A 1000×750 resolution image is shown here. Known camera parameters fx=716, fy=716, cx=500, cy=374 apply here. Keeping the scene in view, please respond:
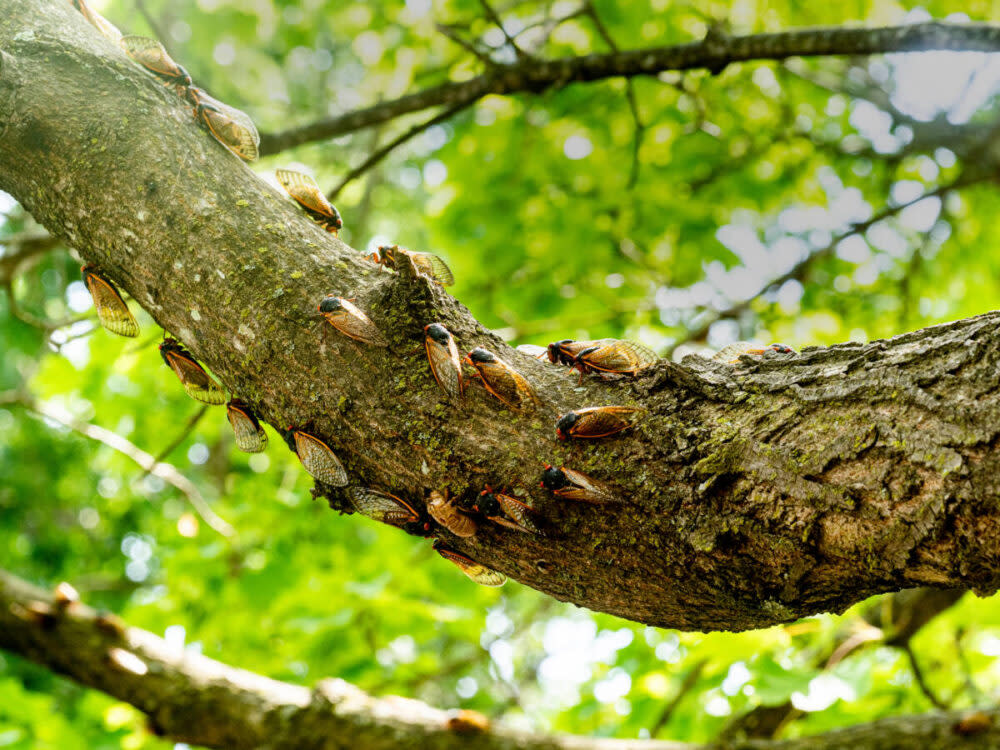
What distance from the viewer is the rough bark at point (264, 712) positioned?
3.53 metres

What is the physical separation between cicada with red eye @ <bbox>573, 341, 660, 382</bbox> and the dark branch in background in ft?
9.02

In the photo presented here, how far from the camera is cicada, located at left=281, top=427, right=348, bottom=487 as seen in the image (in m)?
1.82

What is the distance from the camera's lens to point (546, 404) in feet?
5.89

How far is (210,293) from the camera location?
1.92 meters

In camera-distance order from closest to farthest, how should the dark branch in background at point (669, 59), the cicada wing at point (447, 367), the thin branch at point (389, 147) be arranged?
the cicada wing at point (447, 367)
the dark branch in background at point (669, 59)
the thin branch at point (389, 147)

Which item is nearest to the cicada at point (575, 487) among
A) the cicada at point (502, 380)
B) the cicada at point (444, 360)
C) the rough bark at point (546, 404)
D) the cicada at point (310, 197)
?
the rough bark at point (546, 404)

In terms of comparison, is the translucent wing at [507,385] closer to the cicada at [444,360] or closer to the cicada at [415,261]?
the cicada at [444,360]

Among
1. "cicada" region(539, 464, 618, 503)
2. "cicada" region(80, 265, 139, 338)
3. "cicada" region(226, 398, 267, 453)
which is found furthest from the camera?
"cicada" region(80, 265, 139, 338)

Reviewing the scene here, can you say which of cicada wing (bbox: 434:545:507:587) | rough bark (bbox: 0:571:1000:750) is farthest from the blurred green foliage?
cicada wing (bbox: 434:545:507:587)

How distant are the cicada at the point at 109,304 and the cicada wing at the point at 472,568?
137cm

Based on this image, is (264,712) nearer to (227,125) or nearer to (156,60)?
(227,125)

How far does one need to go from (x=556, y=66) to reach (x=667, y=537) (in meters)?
3.38

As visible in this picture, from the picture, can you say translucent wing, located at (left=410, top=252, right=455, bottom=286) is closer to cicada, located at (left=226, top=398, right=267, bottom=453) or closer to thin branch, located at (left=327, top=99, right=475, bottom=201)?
cicada, located at (left=226, top=398, right=267, bottom=453)

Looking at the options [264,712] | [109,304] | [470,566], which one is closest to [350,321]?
[470,566]
